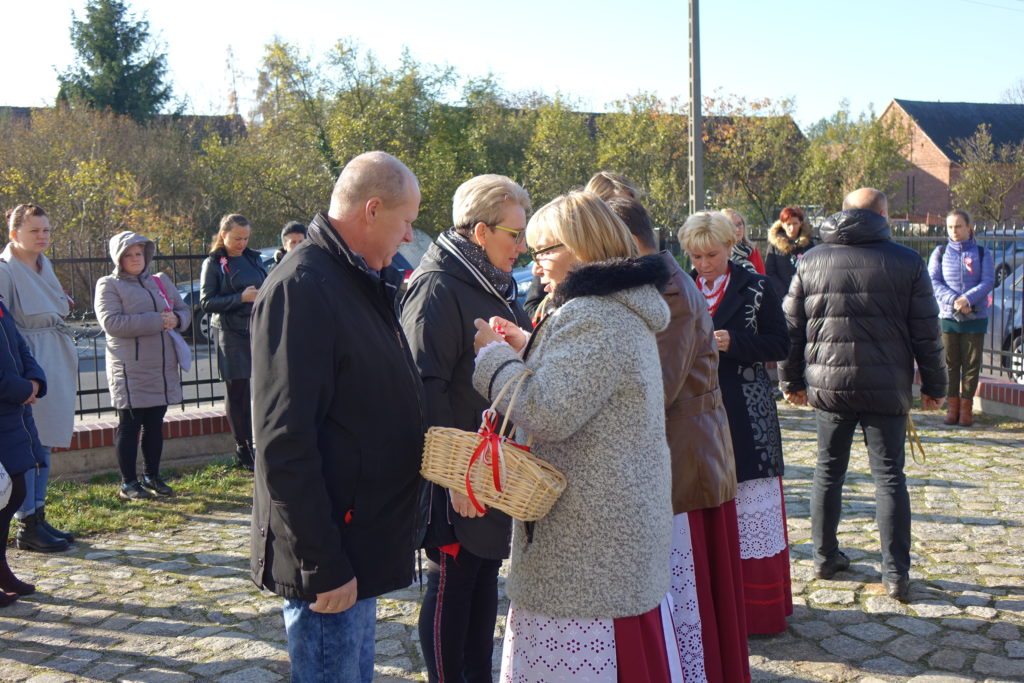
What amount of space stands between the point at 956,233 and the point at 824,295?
470 cm

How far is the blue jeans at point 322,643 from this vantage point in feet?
7.82

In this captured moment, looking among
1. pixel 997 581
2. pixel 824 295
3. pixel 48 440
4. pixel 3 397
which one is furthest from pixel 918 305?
pixel 48 440

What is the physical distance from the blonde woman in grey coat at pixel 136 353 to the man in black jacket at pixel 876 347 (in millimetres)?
4443

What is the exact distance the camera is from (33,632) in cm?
434

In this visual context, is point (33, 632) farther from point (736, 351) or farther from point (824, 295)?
point (824, 295)

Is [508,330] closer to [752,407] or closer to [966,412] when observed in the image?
[752,407]

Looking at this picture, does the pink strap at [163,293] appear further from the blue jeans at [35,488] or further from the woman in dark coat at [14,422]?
the woman in dark coat at [14,422]

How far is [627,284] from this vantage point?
8.00 ft

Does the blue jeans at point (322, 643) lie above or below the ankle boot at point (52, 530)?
above

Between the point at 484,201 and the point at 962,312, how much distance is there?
676cm

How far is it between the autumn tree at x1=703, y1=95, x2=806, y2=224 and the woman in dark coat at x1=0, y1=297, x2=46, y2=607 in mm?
30158

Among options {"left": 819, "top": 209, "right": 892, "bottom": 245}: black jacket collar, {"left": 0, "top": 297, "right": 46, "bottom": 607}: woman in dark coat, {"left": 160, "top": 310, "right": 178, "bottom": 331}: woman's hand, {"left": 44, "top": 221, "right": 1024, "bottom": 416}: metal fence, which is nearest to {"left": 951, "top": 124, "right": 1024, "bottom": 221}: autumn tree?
{"left": 44, "top": 221, "right": 1024, "bottom": 416}: metal fence

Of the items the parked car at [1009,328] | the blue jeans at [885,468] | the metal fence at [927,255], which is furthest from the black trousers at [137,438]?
the parked car at [1009,328]

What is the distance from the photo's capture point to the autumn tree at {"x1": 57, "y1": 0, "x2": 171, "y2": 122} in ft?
119
